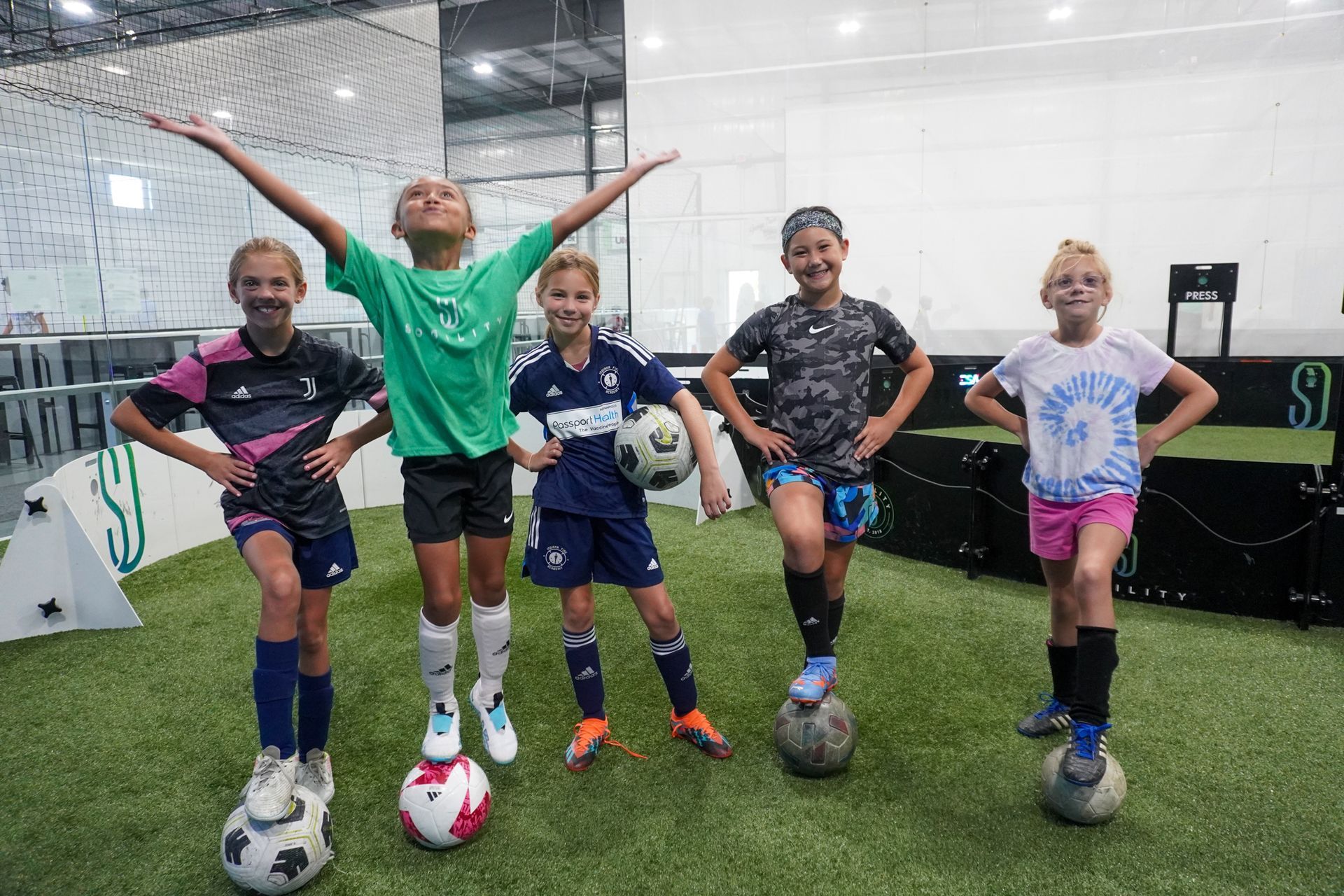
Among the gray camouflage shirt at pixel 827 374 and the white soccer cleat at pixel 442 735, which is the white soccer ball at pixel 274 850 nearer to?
the white soccer cleat at pixel 442 735

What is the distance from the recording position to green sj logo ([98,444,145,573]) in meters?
4.04

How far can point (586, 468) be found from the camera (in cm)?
227

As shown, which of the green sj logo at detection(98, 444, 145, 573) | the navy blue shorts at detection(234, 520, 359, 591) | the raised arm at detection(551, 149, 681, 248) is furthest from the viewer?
the green sj logo at detection(98, 444, 145, 573)

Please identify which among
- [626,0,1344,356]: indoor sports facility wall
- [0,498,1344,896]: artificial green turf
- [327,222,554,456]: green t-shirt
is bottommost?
[0,498,1344,896]: artificial green turf

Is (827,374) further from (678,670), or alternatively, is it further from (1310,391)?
(1310,391)

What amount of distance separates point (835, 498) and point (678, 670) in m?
0.74

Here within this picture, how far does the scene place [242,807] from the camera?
1.79 m

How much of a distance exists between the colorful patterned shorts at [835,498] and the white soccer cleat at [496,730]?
1.07 metres

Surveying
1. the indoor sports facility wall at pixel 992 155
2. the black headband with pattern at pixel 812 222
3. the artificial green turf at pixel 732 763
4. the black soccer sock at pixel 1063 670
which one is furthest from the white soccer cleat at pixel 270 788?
the indoor sports facility wall at pixel 992 155

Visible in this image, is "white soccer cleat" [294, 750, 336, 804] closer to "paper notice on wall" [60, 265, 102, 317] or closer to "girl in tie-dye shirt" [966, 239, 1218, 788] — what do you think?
"girl in tie-dye shirt" [966, 239, 1218, 788]

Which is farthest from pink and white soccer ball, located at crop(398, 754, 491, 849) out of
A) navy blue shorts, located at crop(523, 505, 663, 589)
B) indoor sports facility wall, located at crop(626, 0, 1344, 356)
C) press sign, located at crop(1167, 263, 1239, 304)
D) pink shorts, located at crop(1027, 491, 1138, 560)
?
press sign, located at crop(1167, 263, 1239, 304)

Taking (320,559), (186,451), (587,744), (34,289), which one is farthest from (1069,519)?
(34,289)

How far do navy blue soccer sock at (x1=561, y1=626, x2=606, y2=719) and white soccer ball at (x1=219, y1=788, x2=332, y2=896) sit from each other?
809 millimetres

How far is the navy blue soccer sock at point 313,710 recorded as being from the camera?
2.16m
